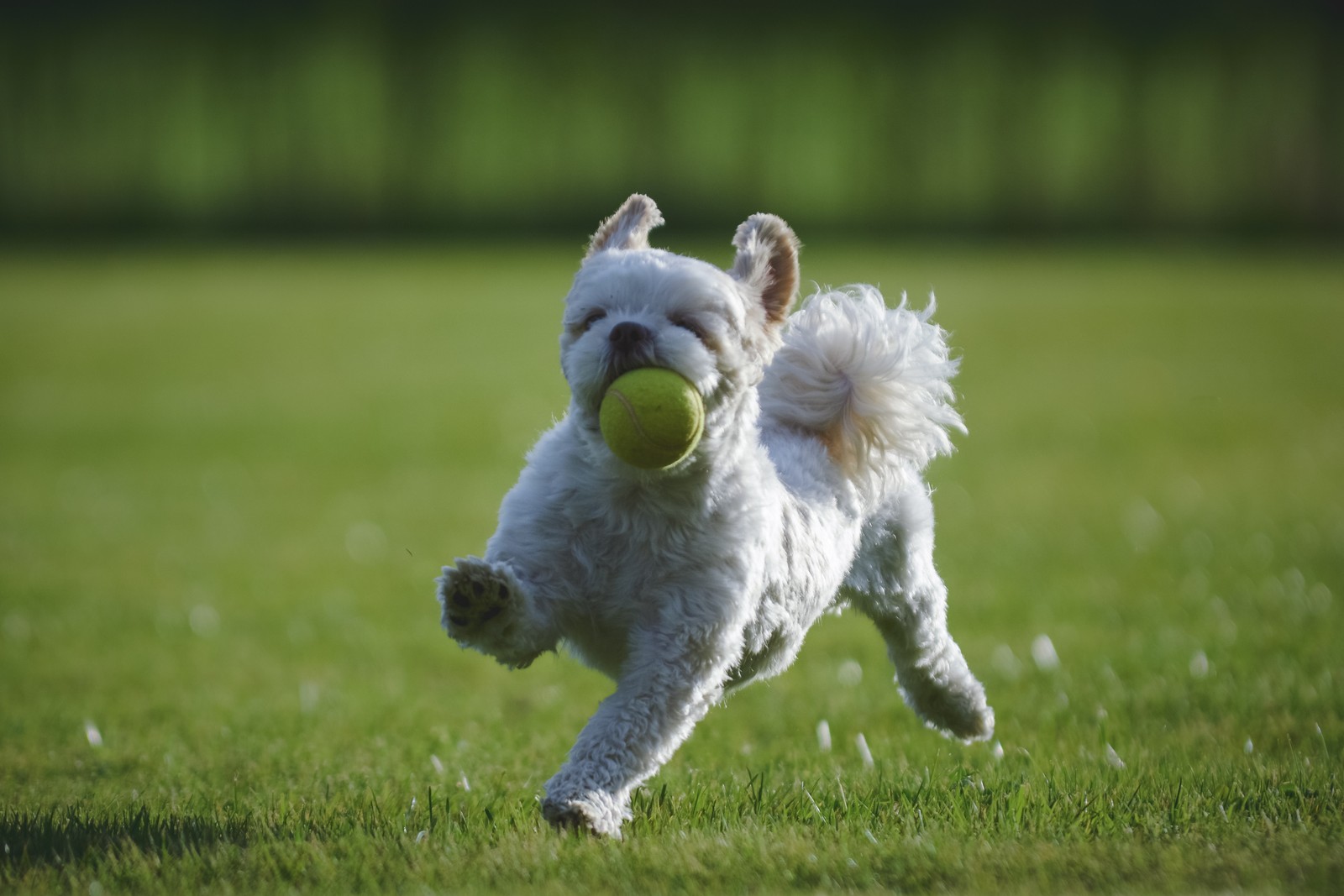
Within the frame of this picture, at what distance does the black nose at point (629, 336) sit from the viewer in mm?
3785

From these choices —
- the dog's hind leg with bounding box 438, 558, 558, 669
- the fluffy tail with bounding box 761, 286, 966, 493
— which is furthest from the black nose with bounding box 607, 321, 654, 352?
the fluffy tail with bounding box 761, 286, 966, 493

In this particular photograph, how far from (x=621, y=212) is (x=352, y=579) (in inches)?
218

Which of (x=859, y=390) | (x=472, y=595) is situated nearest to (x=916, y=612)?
(x=859, y=390)

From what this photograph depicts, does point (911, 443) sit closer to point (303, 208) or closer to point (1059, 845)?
point (1059, 845)

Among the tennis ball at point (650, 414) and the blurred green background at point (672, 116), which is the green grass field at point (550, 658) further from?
the blurred green background at point (672, 116)

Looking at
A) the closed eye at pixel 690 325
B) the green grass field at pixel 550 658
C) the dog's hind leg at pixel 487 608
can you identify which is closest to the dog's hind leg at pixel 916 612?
the green grass field at pixel 550 658

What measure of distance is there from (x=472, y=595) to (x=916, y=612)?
1715 mm

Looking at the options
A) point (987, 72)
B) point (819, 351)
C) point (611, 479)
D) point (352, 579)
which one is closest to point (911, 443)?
point (819, 351)

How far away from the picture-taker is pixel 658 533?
13.3ft

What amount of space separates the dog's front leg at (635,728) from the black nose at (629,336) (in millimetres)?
758

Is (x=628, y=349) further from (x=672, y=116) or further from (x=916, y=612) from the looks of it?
(x=672, y=116)

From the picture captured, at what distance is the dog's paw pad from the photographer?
3771mm

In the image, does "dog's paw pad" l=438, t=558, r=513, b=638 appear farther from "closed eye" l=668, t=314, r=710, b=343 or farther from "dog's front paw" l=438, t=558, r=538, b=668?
"closed eye" l=668, t=314, r=710, b=343

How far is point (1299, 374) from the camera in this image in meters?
17.7
